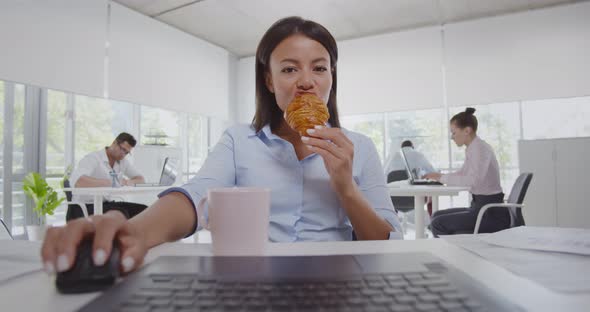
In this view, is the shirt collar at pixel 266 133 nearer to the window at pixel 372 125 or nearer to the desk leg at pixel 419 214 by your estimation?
the desk leg at pixel 419 214

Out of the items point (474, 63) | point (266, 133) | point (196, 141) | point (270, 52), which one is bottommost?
point (266, 133)

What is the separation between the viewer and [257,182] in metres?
1.13

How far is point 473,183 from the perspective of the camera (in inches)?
138

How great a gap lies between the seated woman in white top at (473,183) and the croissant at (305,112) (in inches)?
106

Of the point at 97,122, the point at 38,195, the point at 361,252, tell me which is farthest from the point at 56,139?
the point at 361,252

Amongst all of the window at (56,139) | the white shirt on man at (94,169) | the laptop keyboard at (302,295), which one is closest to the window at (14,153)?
the window at (56,139)

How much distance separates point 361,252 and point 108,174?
173 inches

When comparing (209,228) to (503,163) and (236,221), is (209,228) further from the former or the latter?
(503,163)

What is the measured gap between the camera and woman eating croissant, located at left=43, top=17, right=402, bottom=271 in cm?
99

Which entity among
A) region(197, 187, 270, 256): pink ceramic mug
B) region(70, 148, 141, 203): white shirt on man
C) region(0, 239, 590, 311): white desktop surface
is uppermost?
region(70, 148, 141, 203): white shirt on man

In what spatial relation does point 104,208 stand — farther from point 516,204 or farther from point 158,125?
point 516,204

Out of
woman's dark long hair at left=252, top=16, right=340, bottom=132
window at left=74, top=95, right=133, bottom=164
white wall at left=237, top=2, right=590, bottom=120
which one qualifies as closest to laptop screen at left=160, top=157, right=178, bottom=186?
window at left=74, top=95, right=133, bottom=164

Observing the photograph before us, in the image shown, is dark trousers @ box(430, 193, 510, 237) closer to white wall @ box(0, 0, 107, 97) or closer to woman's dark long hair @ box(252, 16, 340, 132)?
woman's dark long hair @ box(252, 16, 340, 132)

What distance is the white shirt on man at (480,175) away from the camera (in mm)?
3520
